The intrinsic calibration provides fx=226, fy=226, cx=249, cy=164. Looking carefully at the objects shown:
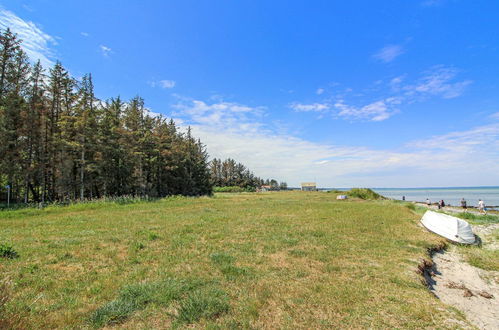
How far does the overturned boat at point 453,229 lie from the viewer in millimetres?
11539

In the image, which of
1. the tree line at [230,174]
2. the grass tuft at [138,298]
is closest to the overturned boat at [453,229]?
the grass tuft at [138,298]

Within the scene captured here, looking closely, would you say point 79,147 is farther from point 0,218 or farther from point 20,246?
point 20,246

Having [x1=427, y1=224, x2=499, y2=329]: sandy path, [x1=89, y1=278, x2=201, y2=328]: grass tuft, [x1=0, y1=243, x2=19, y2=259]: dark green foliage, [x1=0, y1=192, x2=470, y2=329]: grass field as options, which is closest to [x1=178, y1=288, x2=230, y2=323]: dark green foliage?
[x1=0, y1=192, x2=470, y2=329]: grass field

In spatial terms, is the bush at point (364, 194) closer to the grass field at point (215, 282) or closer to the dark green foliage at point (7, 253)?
the grass field at point (215, 282)

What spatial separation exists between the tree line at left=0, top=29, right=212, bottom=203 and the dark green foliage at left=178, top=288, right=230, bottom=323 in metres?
26.3

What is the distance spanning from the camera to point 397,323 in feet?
13.7

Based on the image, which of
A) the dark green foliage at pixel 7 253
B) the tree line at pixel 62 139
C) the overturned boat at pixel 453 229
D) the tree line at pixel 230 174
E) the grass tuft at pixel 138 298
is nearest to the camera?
the grass tuft at pixel 138 298

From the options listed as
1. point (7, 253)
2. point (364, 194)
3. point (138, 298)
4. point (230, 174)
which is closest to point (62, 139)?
point (7, 253)

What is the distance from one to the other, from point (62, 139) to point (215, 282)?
101ft

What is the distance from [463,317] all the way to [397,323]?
1656 mm

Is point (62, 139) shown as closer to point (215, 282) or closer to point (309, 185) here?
point (215, 282)

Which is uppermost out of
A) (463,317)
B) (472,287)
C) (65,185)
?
(65,185)

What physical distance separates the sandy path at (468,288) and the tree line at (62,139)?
3122cm

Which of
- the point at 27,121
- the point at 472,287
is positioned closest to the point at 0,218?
the point at 27,121
